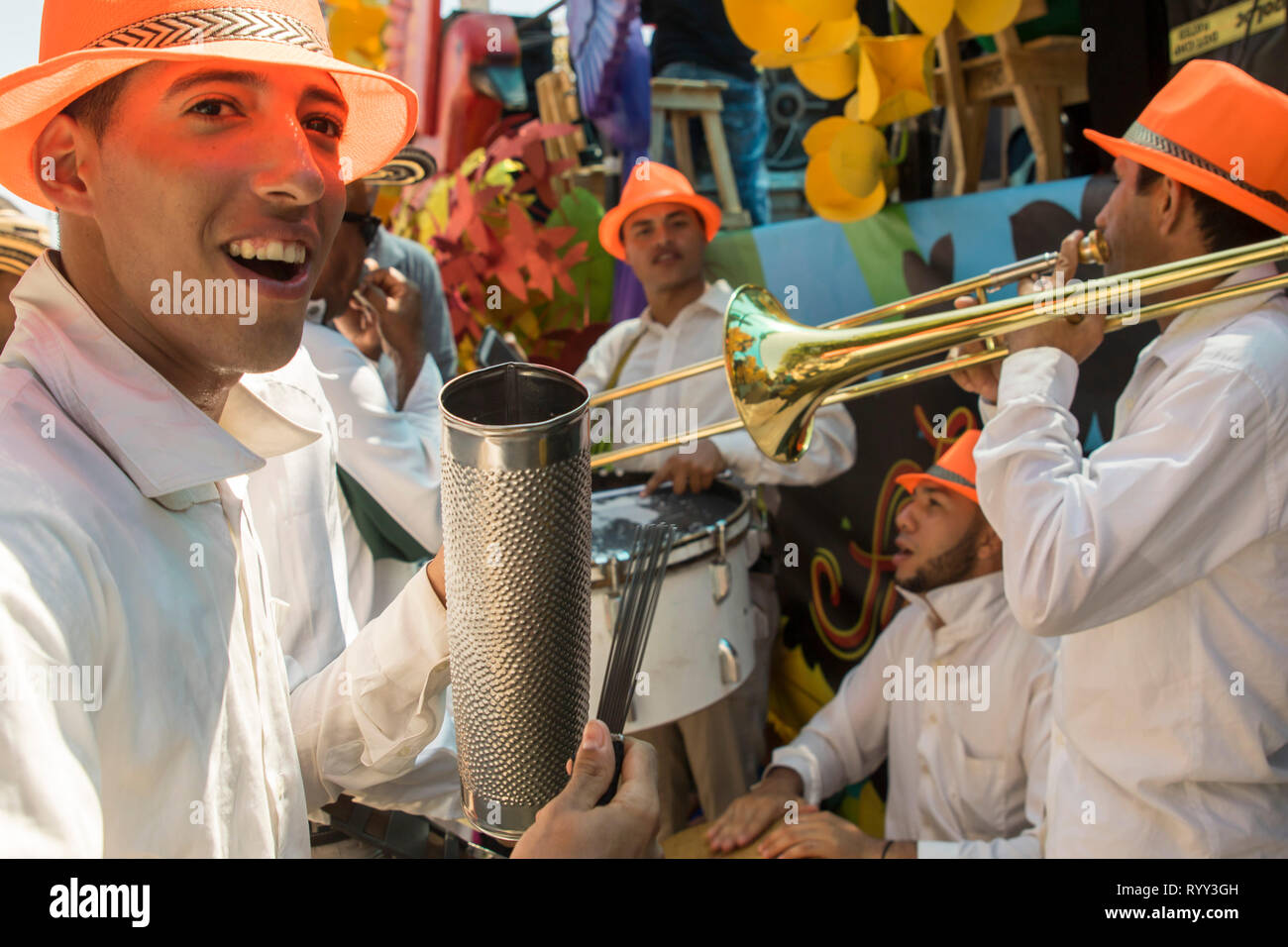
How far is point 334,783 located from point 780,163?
18.6 ft

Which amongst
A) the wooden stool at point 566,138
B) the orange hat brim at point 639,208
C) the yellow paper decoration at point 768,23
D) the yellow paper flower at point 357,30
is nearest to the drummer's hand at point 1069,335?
the yellow paper decoration at point 768,23

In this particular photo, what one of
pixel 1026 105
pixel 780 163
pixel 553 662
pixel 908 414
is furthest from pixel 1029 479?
pixel 780 163

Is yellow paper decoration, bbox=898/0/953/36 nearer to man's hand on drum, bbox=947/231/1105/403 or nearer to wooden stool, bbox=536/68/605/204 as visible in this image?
man's hand on drum, bbox=947/231/1105/403

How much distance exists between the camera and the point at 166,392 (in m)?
1.21

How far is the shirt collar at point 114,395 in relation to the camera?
1137 mm

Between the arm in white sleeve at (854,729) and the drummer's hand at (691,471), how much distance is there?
2.86 ft

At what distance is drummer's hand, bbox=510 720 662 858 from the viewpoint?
3.30 ft

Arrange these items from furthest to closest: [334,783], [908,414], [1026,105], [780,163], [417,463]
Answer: [780,163]
[908,414]
[1026,105]
[417,463]
[334,783]

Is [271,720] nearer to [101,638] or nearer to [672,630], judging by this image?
[101,638]

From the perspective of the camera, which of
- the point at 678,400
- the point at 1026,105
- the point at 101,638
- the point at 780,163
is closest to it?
the point at 101,638

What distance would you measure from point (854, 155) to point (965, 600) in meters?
1.62

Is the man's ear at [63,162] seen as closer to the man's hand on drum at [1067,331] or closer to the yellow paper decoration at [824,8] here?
the man's hand on drum at [1067,331]

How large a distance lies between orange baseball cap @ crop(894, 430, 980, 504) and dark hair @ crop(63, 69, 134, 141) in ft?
8.43

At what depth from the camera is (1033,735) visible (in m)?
2.93
